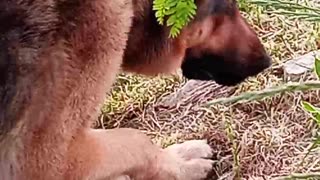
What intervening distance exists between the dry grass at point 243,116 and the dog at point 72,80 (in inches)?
12.6

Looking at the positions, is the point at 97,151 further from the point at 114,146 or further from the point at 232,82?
the point at 232,82

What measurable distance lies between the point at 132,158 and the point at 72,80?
44 cm

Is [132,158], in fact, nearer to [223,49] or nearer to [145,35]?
[145,35]

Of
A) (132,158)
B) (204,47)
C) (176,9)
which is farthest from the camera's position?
(204,47)

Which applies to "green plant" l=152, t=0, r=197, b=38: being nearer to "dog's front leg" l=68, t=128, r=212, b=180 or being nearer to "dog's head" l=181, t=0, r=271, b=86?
"dog's front leg" l=68, t=128, r=212, b=180

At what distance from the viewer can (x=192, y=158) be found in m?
2.98

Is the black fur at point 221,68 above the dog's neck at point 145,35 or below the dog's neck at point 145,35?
below

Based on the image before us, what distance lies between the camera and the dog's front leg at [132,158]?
2.47m

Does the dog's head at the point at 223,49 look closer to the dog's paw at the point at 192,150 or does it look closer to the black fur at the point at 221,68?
the black fur at the point at 221,68

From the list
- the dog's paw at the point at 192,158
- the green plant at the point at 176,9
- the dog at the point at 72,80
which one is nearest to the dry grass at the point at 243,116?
the dog's paw at the point at 192,158

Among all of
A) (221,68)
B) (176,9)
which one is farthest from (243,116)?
(176,9)

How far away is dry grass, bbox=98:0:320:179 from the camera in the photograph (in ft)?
9.59

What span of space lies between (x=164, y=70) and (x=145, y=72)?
74 mm

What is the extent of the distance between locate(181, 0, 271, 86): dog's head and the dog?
3 centimetres
